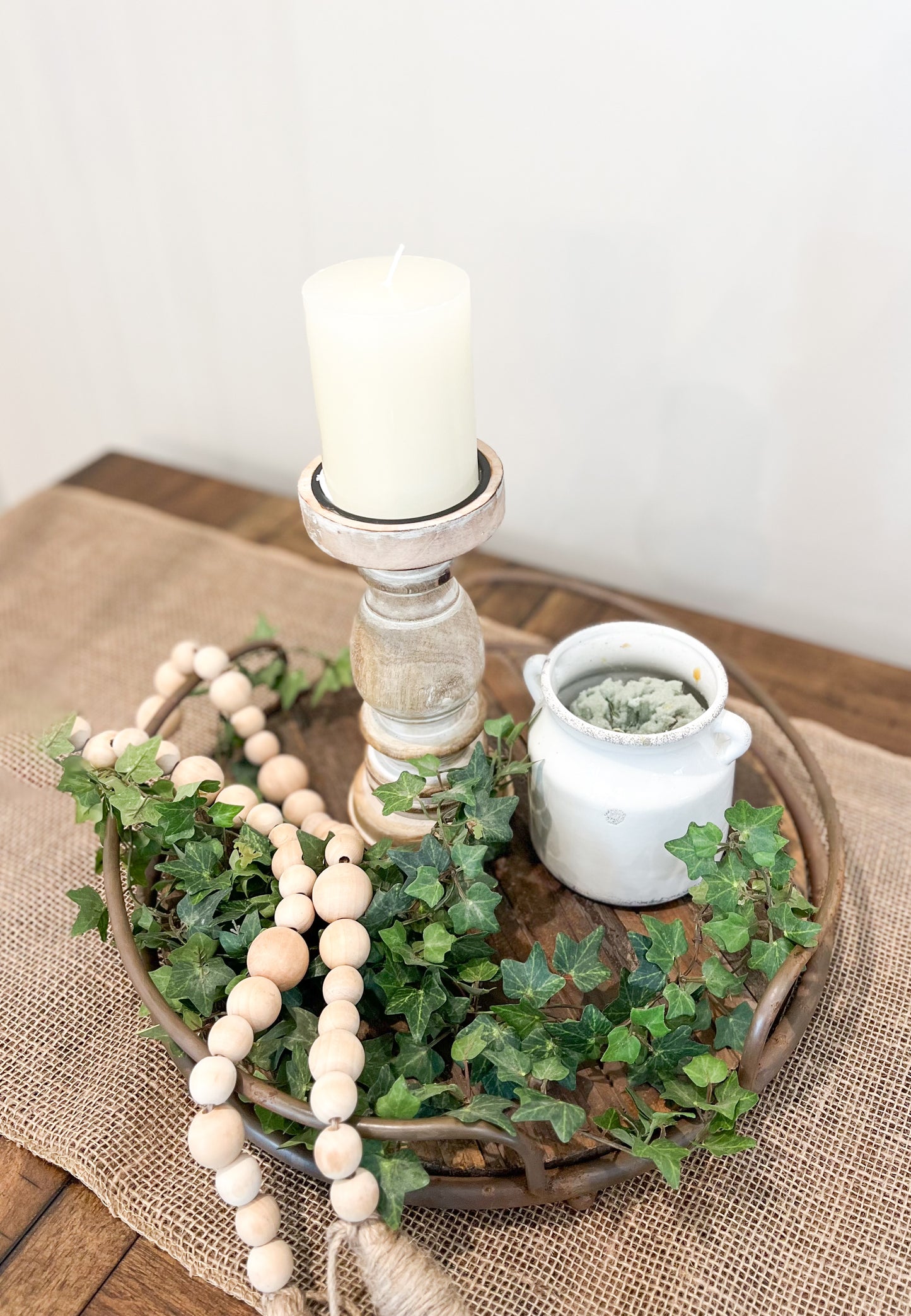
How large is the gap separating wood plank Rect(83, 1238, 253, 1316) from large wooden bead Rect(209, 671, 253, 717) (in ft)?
1.05

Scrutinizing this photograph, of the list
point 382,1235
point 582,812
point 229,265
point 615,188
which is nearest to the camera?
point 382,1235

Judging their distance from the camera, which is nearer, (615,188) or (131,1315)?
(131,1315)

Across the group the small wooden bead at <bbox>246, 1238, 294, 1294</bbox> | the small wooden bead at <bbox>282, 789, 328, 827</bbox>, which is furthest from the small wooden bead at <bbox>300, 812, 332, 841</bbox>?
the small wooden bead at <bbox>246, 1238, 294, 1294</bbox>

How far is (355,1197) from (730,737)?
278 millimetres

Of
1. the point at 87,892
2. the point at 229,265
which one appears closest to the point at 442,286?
the point at 87,892

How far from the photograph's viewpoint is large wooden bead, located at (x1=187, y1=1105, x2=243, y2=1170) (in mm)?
398

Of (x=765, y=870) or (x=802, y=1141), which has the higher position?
(x=765, y=870)

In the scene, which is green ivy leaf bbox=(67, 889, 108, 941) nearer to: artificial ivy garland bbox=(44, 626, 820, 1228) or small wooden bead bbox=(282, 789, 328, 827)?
artificial ivy garland bbox=(44, 626, 820, 1228)

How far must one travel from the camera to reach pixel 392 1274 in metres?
0.40

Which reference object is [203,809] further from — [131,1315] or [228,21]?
[228,21]

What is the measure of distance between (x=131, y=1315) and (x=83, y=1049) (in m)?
0.14

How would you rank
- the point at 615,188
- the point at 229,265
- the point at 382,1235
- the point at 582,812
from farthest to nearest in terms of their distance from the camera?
the point at 229,265 → the point at 615,188 → the point at 582,812 → the point at 382,1235

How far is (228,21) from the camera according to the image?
0.81 meters

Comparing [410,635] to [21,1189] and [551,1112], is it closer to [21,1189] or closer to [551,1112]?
[551,1112]
